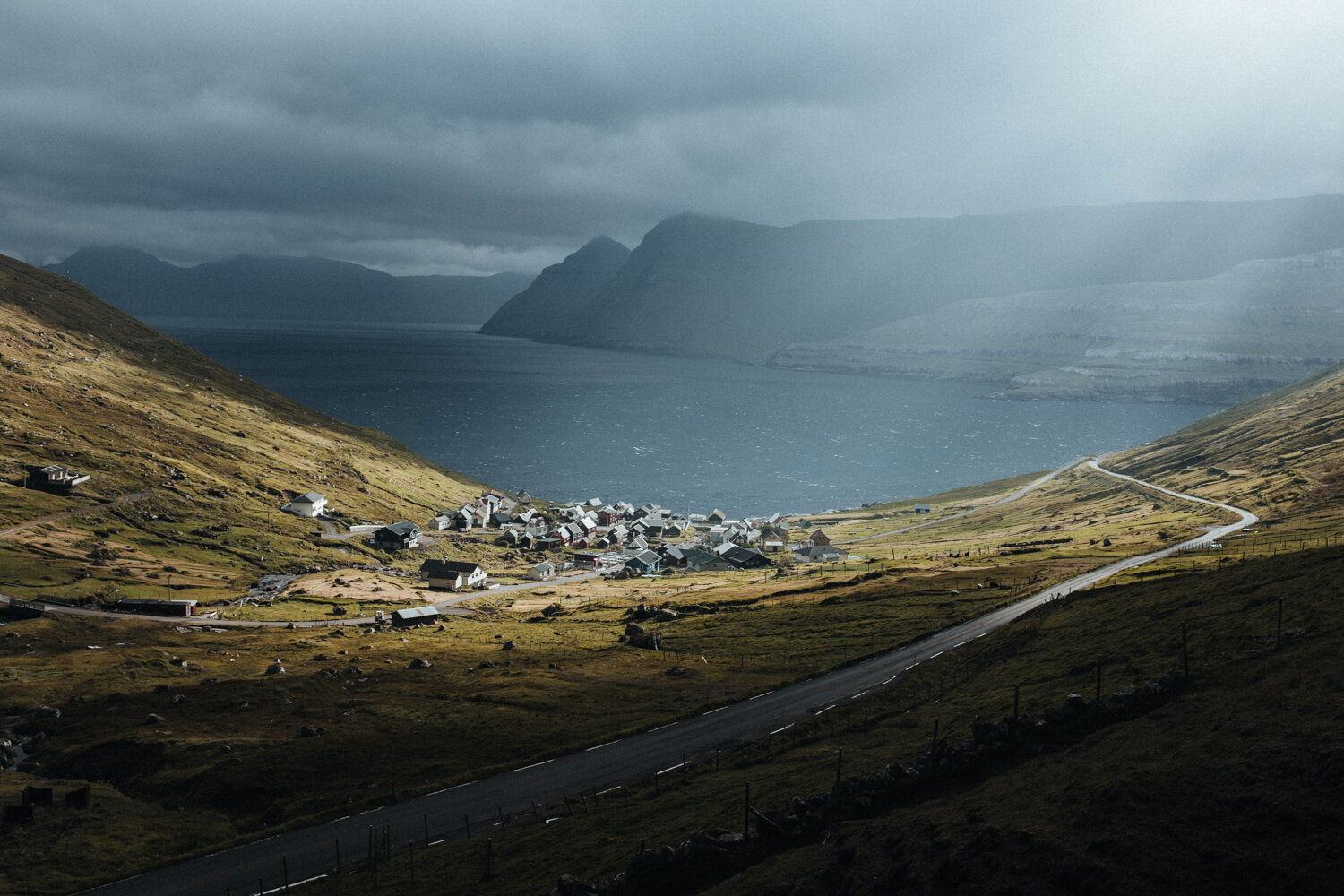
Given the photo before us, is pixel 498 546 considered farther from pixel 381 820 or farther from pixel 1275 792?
pixel 1275 792

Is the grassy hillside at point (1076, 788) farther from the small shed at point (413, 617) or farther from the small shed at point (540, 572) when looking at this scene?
the small shed at point (540, 572)

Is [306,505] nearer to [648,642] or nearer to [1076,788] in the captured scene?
[648,642]

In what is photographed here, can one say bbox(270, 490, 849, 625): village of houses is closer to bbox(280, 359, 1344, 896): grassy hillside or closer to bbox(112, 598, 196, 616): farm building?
bbox(112, 598, 196, 616): farm building

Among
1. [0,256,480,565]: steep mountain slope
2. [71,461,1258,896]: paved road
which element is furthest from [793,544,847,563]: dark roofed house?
[0,256,480,565]: steep mountain slope

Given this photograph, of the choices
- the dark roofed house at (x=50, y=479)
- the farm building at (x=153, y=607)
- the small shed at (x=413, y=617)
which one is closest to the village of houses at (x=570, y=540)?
the dark roofed house at (x=50, y=479)

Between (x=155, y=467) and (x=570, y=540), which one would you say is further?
(x=570, y=540)

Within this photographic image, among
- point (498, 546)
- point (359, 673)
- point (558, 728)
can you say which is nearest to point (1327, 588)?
point (558, 728)

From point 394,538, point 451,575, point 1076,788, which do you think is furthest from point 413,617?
point 1076,788
